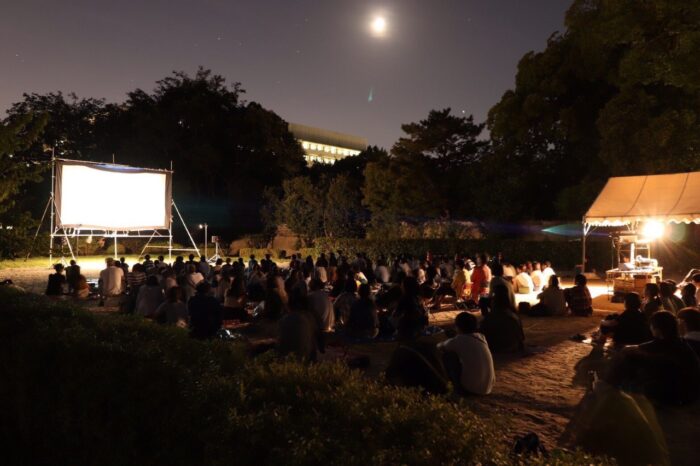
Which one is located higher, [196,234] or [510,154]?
[510,154]

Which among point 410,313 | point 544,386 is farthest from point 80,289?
point 544,386

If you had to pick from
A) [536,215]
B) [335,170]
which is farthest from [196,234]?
[536,215]

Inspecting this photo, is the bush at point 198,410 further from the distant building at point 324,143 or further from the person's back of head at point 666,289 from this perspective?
the distant building at point 324,143

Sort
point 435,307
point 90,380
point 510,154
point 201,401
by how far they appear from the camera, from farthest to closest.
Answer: point 510,154 < point 435,307 < point 90,380 < point 201,401

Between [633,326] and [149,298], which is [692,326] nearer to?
[633,326]

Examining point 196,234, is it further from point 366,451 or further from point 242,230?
point 366,451

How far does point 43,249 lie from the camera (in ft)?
82.8

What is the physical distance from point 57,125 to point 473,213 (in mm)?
35308

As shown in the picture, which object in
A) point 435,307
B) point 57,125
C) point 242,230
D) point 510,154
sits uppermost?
point 57,125

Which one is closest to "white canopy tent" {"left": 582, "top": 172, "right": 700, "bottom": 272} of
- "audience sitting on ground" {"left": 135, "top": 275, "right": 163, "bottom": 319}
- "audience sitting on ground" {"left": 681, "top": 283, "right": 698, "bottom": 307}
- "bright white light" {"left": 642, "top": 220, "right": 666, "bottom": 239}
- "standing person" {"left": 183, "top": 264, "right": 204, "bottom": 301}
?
"bright white light" {"left": 642, "top": 220, "right": 666, "bottom": 239}

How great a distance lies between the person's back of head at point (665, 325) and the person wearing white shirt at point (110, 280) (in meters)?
11.9

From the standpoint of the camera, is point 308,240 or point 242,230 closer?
point 308,240

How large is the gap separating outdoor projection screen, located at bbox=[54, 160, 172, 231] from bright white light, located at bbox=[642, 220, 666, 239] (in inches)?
673

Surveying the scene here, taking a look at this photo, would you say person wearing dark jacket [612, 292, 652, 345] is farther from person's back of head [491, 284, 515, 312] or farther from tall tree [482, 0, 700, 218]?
tall tree [482, 0, 700, 218]
